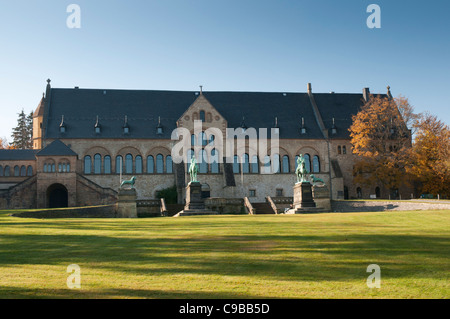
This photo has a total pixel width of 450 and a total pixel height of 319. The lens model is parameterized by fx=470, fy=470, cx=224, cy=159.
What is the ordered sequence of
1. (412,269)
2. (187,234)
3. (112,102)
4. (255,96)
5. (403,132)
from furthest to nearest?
1. (255,96)
2. (112,102)
3. (403,132)
4. (187,234)
5. (412,269)

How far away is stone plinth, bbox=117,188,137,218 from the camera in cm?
4209

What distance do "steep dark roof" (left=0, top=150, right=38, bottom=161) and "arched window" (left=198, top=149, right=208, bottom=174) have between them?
19.6 metres

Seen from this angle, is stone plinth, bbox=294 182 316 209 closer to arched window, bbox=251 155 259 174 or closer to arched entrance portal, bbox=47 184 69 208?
arched window, bbox=251 155 259 174

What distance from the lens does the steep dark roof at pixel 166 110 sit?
58.3 metres

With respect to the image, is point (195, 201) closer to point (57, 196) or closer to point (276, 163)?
point (57, 196)

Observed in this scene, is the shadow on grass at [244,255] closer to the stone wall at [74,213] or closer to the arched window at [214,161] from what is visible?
the stone wall at [74,213]

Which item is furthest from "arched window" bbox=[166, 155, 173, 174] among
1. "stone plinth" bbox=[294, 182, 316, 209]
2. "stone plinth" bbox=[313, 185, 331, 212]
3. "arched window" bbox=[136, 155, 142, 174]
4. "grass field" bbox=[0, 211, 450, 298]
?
"grass field" bbox=[0, 211, 450, 298]

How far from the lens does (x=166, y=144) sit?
2290 inches

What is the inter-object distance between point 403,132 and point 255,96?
2115cm

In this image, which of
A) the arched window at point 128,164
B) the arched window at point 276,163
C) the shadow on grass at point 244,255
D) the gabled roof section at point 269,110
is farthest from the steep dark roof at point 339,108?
the shadow on grass at point 244,255

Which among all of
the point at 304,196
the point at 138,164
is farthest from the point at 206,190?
the point at 304,196
